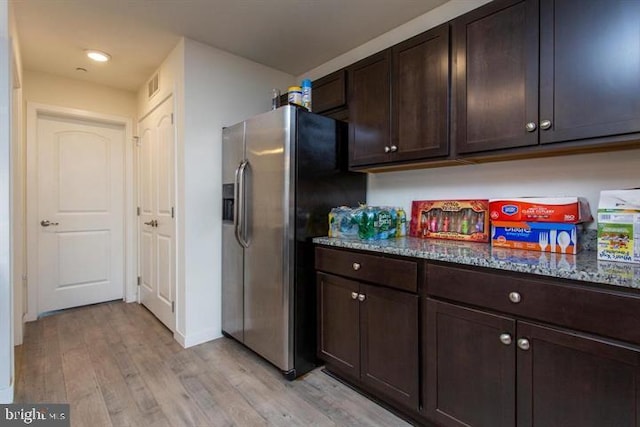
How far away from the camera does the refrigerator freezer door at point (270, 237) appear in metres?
2.05

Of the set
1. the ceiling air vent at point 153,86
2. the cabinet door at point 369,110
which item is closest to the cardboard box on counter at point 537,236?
the cabinet door at point 369,110

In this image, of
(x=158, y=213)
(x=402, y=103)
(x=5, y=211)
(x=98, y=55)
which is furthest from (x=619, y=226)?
(x=98, y=55)

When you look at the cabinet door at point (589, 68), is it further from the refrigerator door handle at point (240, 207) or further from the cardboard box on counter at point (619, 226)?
the refrigerator door handle at point (240, 207)

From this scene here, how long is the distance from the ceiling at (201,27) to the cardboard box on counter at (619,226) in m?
1.60

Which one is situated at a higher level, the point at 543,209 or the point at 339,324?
the point at 543,209

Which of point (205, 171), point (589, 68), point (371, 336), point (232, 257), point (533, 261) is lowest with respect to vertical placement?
point (371, 336)

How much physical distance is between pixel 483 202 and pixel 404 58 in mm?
1005

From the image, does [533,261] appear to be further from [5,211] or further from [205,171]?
[5,211]

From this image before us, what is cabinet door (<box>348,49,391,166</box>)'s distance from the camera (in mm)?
2068

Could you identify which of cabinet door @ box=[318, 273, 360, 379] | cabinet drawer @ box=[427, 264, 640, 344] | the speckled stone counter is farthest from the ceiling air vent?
cabinet drawer @ box=[427, 264, 640, 344]

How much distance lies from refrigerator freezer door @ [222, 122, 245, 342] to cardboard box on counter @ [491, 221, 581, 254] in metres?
1.73

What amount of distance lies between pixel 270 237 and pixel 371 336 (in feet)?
2.95

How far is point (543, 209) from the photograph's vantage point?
1.56 m

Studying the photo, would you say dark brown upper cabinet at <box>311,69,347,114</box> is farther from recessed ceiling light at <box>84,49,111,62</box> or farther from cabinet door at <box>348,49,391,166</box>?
recessed ceiling light at <box>84,49,111,62</box>
